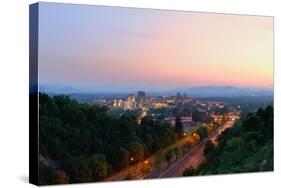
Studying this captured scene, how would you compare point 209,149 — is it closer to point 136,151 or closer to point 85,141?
point 136,151

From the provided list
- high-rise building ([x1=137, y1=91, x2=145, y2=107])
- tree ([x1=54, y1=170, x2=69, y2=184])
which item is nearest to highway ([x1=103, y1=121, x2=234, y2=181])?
tree ([x1=54, y1=170, x2=69, y2=184])

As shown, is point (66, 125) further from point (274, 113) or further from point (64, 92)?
point (274, 113)

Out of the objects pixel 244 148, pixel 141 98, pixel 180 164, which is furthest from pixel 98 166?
pixel 244 148

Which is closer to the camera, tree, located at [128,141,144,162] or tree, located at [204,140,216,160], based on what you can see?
tree, located at [128,141,144,162]

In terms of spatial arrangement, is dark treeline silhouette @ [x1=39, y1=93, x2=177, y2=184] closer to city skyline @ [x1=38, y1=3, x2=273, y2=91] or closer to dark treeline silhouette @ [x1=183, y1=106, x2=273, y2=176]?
city skyline @ [x1=38, y1=3, x2=273, y2=91]

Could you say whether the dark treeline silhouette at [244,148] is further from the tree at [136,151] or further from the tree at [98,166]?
the tree at [98,166]
